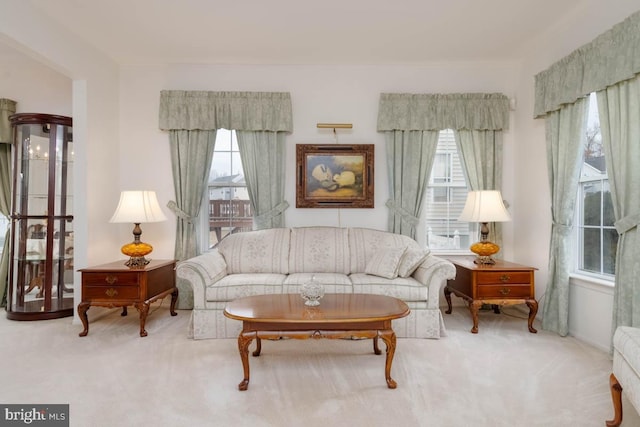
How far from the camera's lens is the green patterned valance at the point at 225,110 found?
4.11 m

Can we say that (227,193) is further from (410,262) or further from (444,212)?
(444,212)

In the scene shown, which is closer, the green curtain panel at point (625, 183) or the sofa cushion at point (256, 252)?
the green curtain panel at point (625, 183)

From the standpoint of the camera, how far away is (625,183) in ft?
8.65

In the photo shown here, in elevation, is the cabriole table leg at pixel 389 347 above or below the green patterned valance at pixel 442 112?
below

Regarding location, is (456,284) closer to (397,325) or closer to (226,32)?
(397,325)

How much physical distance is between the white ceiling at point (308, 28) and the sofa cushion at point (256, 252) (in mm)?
2043

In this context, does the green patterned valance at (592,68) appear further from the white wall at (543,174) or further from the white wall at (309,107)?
the white wall at (309,107)

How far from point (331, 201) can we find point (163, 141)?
2095 mm

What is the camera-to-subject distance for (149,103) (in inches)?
166

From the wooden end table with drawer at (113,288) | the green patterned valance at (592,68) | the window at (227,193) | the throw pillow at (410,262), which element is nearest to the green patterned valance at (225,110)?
the window at (227,193)

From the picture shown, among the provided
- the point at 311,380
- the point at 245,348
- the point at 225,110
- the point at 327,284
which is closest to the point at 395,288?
the point at 327,284

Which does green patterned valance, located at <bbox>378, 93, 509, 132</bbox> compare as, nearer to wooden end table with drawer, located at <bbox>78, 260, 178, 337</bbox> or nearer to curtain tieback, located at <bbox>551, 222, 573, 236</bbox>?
curtain tieback, located at <bbox>551, 222, 573, 236</bbox>

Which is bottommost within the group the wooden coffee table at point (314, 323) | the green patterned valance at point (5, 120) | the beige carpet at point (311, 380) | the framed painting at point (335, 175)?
the beige carpet at point (311, 380)

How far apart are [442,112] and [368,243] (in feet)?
5.77
